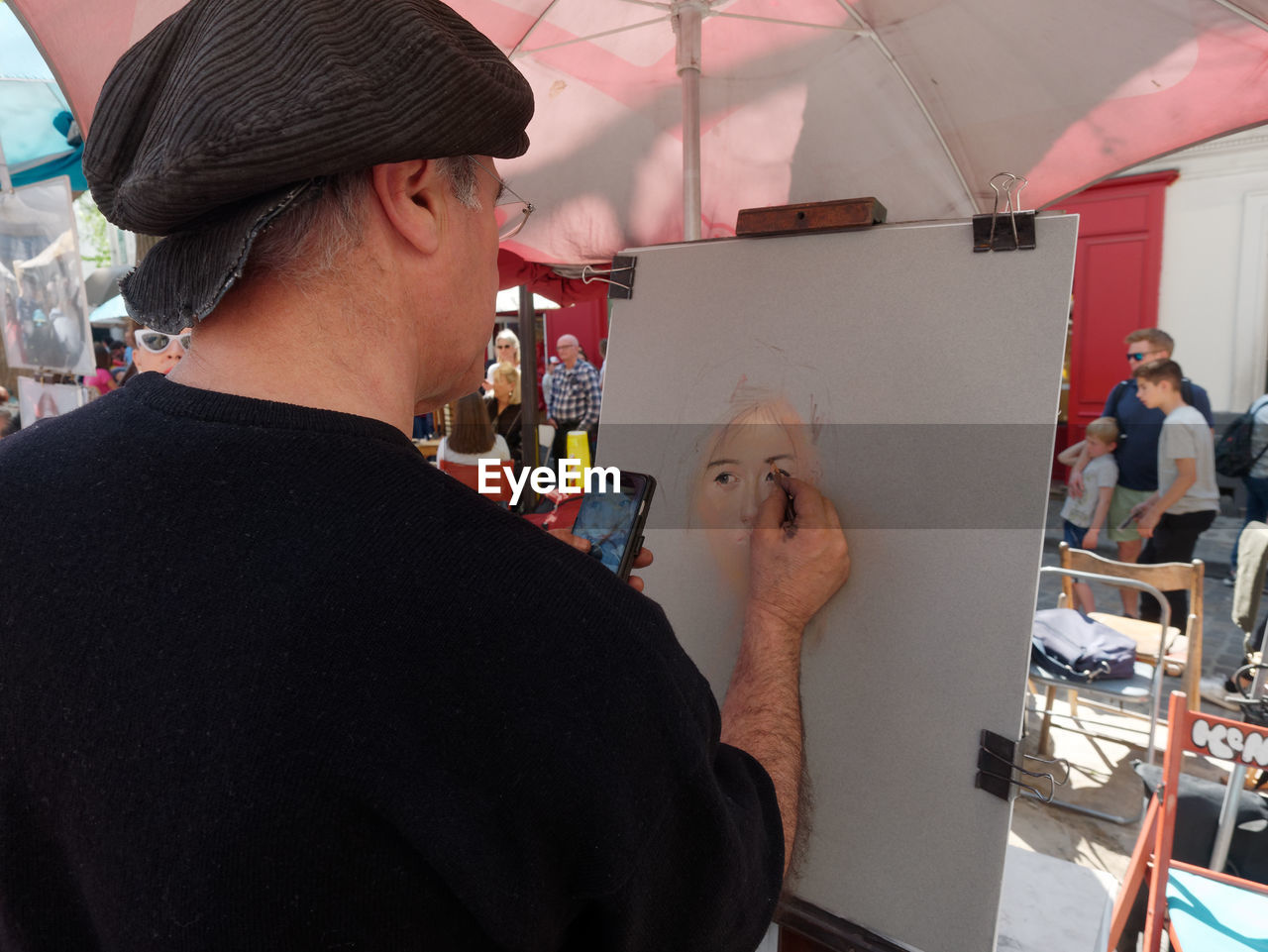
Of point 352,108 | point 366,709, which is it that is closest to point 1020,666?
point 366,709

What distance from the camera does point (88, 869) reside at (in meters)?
0.55

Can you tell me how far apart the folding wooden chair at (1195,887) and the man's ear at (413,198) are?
1.51 m

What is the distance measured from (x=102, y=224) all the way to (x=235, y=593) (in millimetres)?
18291

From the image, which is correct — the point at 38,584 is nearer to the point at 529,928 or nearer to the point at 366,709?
the point at 366,709

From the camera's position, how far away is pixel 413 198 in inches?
27.1

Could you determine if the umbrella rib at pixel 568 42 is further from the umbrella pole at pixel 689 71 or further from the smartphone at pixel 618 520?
the smartphone at pixel 618 520

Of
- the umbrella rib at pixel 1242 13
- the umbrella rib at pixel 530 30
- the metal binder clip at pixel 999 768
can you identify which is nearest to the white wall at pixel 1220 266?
the umbrella rib at pixel 1242 13

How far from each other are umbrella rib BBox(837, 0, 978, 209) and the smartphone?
4.68 ft

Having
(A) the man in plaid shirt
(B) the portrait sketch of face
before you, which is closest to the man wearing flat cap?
(B) the portrait sketch of face

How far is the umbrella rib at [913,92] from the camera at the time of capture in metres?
1.97

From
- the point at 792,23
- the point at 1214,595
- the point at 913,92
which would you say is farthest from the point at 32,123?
the point at 1214,595

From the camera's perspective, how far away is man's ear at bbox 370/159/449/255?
2.13 ft

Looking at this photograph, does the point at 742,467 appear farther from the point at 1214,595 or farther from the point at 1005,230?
the point at 1214,595

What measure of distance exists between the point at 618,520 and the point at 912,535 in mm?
505
